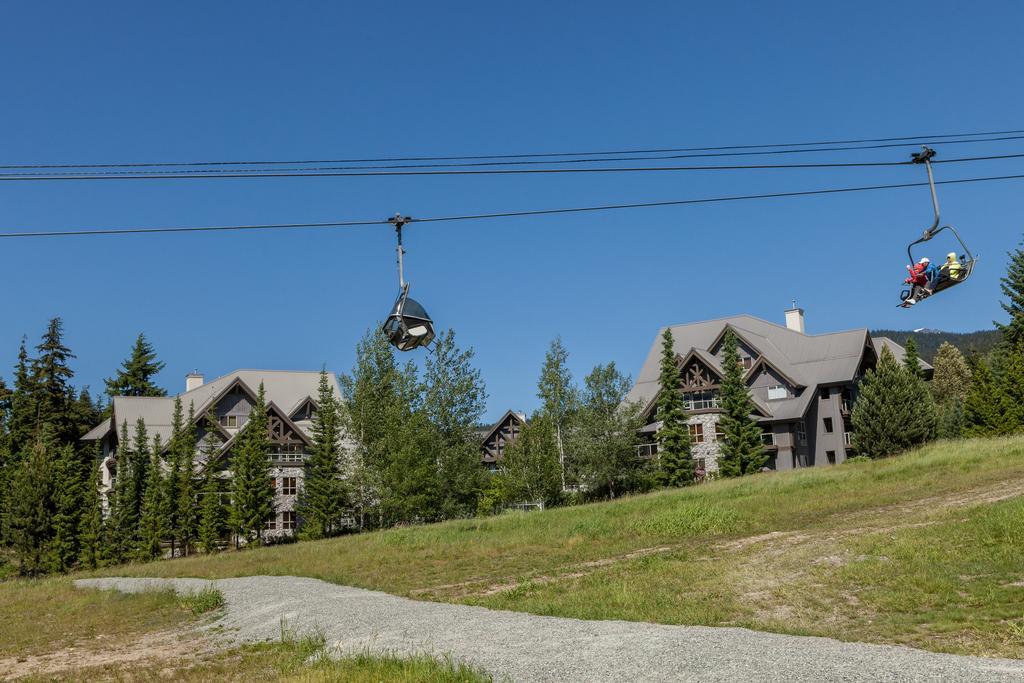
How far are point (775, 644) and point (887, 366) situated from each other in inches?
1613

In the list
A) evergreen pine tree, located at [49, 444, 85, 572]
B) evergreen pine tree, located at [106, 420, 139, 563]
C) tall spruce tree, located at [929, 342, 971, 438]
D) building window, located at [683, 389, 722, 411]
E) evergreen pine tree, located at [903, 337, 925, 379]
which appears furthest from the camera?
tall spruce tree, located at [929, 342, 971, 438]

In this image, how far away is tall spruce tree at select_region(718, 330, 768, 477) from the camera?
54125mm

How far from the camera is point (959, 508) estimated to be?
2697 cm

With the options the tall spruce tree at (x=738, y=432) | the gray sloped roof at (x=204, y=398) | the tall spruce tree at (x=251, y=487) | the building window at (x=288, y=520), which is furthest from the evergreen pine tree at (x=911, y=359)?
the building window at (x=288, y=520)

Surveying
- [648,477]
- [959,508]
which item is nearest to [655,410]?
[648,477]

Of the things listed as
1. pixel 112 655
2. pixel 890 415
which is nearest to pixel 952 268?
pixel 112 655

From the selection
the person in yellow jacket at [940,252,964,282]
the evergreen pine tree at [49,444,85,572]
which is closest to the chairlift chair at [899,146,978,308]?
the person in yellow jacket at [940,252,964,282]

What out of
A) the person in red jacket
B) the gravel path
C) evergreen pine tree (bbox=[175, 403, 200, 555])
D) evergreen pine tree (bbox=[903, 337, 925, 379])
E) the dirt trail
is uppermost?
evergreen pine tree (bbox=[903, 337, 925, 379])

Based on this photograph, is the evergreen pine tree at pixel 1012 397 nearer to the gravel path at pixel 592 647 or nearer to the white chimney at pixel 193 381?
the gravel path at pixel 592 647

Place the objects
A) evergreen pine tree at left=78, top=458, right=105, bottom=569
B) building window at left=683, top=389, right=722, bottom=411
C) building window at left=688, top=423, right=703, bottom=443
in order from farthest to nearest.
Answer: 1. building window at left=688, top=423, right=703, bottom=443
2. building window at left=683, top=389, right=722, bottom=411
3. evergreen pine tree at left=78, top=458, right=105, bottom=569

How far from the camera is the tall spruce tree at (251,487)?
182ft

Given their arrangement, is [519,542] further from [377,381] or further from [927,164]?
[377,381]

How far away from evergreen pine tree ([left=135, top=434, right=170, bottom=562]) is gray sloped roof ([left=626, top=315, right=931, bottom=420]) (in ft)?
106

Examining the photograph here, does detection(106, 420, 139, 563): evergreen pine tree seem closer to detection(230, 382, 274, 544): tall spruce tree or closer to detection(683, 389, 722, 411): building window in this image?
detection(230, 382, 274, 544): tall spruce tree
